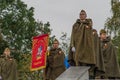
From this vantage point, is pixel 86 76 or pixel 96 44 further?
pixel 96 44

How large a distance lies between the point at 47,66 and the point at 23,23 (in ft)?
104

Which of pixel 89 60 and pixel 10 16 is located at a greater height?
pixel 10 16

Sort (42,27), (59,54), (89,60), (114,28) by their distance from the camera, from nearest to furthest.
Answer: (89,60) < (59,54) < (114,28) < (42,27)

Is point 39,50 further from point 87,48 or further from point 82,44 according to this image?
point 87,48

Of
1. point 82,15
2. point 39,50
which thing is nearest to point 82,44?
point 82,15

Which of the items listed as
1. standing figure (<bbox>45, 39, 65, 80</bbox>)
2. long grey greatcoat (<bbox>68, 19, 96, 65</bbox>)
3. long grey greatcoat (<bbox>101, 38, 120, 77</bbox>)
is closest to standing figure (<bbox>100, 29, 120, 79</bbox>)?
long grey greatcoat (<bbox>101, 38, 120, 77</bbox>)

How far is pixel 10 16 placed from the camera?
5047cm

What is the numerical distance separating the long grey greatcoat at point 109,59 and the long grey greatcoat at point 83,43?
1.22 metres

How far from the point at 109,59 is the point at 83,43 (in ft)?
4.75

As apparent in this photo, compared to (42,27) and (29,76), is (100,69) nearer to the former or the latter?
(29,76)

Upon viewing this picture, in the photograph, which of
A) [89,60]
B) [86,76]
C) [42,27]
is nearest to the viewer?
[86,76]

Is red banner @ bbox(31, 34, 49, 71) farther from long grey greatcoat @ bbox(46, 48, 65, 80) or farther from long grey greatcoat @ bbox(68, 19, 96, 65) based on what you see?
long grey greatcoat @ bbox(68, 19, 96, 65)

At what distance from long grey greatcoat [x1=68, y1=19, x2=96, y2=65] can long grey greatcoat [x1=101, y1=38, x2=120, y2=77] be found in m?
1.22

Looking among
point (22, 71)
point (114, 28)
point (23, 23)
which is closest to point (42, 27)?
point (23, 23)
